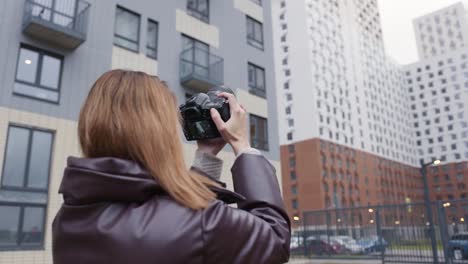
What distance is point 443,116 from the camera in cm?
8606

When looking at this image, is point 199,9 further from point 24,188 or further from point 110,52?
point 24,188

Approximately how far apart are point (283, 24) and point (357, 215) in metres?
54.6

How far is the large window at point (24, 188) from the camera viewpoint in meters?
10.5

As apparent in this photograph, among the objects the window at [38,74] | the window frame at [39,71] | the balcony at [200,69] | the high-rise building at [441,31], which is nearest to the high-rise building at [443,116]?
the high-rise building at [441,31]

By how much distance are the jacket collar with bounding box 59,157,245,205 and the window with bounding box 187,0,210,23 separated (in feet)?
54.6

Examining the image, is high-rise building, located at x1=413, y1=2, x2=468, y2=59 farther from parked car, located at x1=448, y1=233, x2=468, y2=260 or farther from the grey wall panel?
parked car, located at x1=448, y1=233, x2=468, y2=260

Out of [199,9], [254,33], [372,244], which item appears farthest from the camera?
[254,33]

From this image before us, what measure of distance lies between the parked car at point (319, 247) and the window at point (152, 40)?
1031cm

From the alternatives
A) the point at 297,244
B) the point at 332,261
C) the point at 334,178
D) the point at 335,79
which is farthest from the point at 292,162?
the point at 332,261

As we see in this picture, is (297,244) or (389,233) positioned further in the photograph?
(297,244)

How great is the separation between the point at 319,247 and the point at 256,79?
824 centimetres

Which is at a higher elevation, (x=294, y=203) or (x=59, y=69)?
(x=59, y=69)

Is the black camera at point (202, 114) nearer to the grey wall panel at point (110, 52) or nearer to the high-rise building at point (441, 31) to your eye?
the grey wall panel at point (110, 52)

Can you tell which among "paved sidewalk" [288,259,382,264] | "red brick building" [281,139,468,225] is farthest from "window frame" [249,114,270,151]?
"red brick building" [281,139,468,225]
